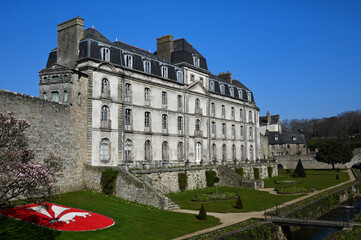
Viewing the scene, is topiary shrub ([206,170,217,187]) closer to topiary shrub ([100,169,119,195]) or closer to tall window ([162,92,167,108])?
tall window ([162,92,167,108])

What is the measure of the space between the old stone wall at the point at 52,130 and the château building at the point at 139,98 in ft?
3.64

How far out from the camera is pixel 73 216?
18.7 meters

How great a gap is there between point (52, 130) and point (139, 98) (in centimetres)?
951

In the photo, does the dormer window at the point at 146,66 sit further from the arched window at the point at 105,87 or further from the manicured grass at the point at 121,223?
the manicured grass at the point at 121,223

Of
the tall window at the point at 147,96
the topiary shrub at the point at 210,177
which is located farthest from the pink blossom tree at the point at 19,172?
the topiary shrub at the point at 210,177

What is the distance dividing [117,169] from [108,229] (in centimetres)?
822

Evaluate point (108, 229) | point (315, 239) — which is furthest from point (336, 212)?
point (108, 229)

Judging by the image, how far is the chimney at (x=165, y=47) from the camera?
39.2 metres

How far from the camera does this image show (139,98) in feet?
104

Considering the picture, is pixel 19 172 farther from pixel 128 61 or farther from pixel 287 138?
pixel 287 138

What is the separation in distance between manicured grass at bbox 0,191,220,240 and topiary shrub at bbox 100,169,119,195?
0.64 m

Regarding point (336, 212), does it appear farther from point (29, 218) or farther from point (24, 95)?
point (24, 95)

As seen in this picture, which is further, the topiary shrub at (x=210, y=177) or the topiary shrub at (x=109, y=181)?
the topiary shrub at (x=210, y=177)

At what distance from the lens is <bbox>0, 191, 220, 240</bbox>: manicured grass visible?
15.9 meters
